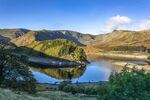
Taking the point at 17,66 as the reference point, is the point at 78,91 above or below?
below

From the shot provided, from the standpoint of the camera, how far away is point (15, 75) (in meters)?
65.6

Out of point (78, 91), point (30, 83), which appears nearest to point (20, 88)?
point (30, 83)

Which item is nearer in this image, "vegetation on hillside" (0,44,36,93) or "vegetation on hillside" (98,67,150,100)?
"vegetation on hillside" (98,67,150,100)

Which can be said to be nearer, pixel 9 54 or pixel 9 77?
pixel 9 77

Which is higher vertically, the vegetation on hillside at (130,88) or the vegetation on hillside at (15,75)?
the vegetation on hillside at (130,88)

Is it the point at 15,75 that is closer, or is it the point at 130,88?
the point at 130,88

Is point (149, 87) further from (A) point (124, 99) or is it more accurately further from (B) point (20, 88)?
(B) point (20, 88)

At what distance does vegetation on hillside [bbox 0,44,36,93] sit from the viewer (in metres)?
64.6

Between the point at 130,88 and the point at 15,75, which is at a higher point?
the point at 130,88

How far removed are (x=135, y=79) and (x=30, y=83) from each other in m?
33.9

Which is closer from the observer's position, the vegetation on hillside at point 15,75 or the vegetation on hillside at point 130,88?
Answer: the vegetation on hillside at point 130,88

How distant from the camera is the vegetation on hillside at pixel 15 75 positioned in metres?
64.6

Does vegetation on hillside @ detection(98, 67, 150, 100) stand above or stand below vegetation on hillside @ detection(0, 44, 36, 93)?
above

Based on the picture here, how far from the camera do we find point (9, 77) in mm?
66125
